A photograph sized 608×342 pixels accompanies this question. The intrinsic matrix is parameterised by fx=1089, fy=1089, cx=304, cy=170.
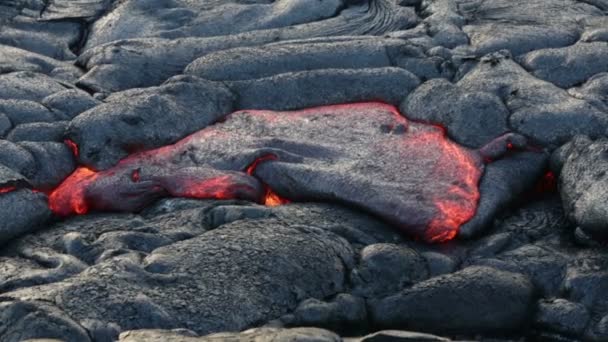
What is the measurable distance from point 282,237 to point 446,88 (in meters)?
2.49

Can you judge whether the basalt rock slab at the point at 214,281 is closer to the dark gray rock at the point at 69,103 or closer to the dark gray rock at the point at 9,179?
the dark gray rock at the point at 9,179

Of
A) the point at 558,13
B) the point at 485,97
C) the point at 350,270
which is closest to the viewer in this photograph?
the point at 350,270

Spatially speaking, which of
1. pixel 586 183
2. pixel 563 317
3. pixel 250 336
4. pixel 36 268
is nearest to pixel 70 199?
pixel 36 268

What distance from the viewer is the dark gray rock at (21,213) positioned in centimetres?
764

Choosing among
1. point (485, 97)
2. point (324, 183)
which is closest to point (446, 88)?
point (485, 97)

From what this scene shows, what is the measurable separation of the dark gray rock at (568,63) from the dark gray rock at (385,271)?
109 inches

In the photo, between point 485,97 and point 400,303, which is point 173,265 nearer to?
point 400,303

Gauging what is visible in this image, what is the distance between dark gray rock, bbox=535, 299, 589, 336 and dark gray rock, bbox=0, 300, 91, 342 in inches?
116

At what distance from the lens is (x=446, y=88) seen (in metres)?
9.09

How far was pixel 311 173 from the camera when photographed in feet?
26.6

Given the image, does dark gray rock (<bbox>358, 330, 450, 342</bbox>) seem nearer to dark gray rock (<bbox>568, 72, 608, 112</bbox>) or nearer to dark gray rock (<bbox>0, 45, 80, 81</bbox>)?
dark gray rock (<bbox>568, 72, 608, 112</bbox>)

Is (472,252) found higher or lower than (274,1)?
lower

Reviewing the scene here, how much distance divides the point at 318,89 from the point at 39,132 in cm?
235

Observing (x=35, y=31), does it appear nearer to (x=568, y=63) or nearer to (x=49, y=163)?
(x=49, y=163)
